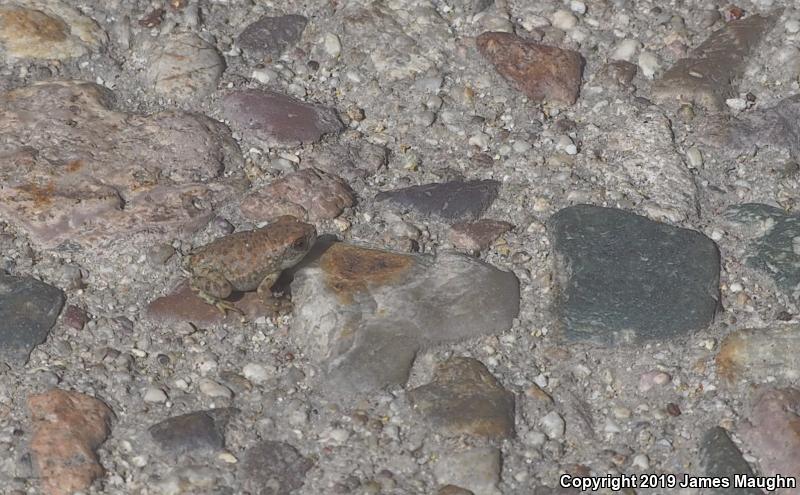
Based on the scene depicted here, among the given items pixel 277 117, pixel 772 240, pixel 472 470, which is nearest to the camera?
pixel 472 470

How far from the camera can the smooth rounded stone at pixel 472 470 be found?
12.8 feet

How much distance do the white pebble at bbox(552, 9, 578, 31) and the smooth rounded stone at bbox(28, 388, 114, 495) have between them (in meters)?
3.17

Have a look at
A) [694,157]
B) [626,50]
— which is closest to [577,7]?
[626,50]

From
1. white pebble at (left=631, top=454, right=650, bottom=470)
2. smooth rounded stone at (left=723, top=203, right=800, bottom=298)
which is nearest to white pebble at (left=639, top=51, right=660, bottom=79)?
smooth rounded stone at (left=723, top=203, right=800, bottom=298)

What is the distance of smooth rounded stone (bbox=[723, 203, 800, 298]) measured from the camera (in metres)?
4.66

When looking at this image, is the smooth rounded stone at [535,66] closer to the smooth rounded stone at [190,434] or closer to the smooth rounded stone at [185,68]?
the smooth rounded stone at [185,68]

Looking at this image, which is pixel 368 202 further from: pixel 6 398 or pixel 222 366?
pixel 6 398

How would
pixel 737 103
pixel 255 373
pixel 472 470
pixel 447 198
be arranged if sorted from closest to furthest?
Result: pixel 472 470 < pixel 255 373 < pixel 447 198 < pixel 737 103

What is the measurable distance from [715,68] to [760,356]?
1.85 metres

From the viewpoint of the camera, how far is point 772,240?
4805 millimetres

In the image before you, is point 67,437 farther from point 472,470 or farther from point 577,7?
point 577,7

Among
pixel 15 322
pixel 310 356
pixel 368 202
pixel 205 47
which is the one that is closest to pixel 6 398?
pixel 15 322

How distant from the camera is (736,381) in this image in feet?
14.0

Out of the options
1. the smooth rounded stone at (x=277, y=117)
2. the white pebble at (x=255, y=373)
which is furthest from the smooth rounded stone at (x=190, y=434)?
the smooth rounded stone at (x=277, y=117)
